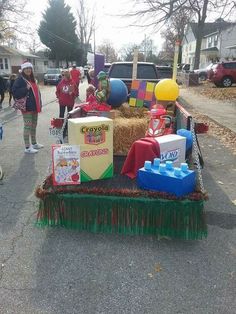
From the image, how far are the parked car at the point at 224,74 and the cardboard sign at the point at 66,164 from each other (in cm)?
2190

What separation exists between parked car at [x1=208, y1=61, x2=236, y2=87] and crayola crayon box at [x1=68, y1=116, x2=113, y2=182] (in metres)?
21.4

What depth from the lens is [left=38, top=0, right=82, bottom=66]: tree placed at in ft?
183

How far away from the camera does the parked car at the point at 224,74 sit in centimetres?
2330

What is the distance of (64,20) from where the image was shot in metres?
56.7

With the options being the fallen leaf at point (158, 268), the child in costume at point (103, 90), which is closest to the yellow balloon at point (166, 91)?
the child in costume at point (103, 90)

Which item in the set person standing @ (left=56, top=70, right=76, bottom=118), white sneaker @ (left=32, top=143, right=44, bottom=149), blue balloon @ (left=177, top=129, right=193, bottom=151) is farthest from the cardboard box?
person standing @ (left=56, top=70, right=76, bottom=118)

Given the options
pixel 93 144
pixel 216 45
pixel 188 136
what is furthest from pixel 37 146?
pixel 216 45

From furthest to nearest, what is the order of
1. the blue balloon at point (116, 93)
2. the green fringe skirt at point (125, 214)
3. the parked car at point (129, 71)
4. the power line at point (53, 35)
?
1. the power line at point (53, 35)
2. the parked car at point (129, 71)
3. the blue balloon at point (116, 93)
4. the green fringe skirt at point (125, 214)

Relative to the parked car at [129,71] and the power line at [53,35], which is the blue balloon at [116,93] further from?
the power line at [53,35]

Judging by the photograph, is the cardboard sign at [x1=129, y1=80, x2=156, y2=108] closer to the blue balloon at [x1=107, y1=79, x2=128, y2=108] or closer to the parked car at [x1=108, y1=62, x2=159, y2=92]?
the blue balloon at [x1=107, y1=79, x2=128, y2=108]

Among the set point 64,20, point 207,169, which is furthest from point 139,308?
point 64,20

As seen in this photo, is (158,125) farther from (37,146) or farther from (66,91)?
(66,91)

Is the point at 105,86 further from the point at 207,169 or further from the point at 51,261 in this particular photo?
the point at 51,261

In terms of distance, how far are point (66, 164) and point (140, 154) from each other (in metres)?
0.86
